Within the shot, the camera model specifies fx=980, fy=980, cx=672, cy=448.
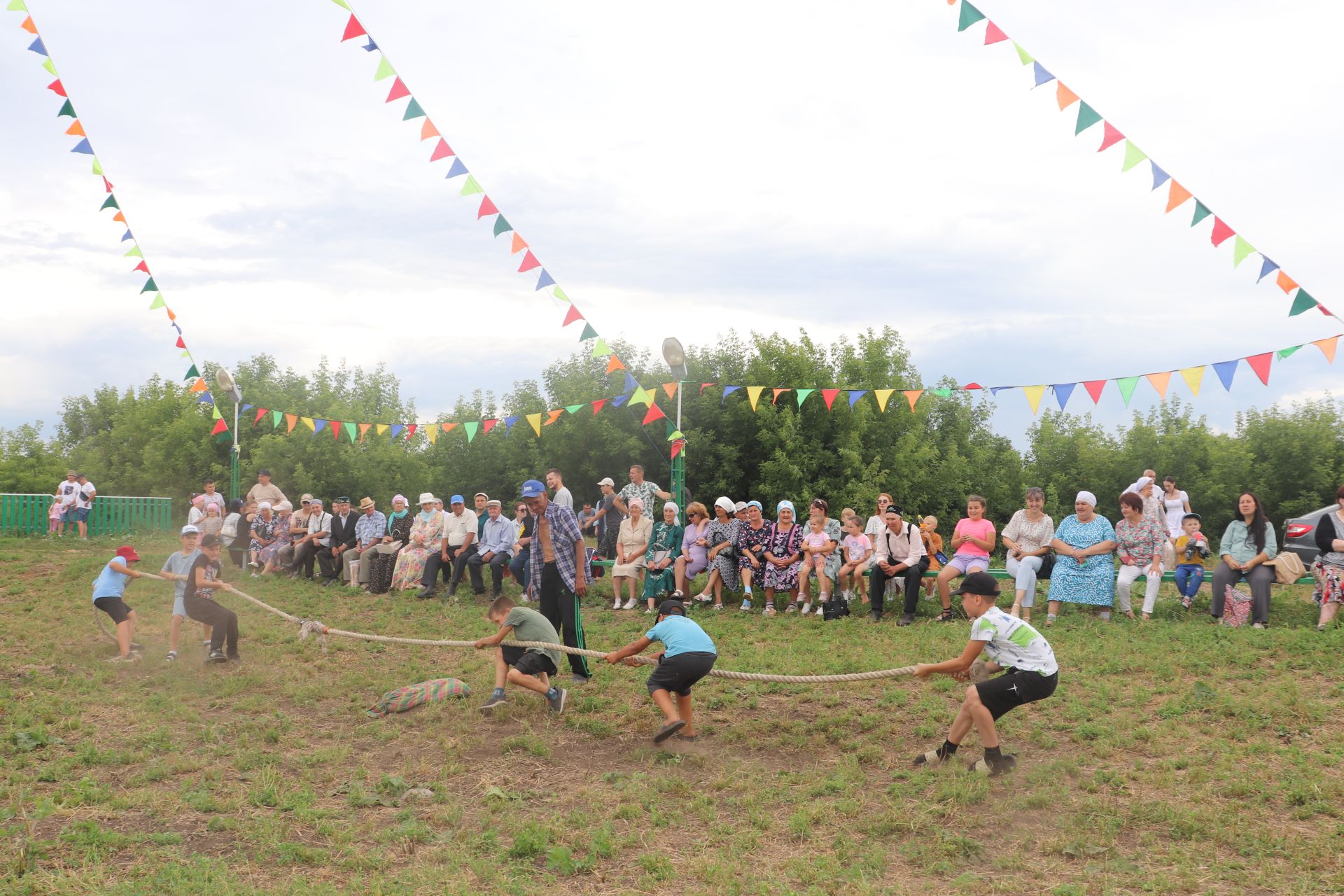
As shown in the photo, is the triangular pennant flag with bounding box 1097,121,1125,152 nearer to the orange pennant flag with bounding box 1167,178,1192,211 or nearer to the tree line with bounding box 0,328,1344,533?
the orange pennant flag with bounding box 1167,178,1192,211

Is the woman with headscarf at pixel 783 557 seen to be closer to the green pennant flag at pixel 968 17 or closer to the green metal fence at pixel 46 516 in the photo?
the green pennant flag at pixel 968 17

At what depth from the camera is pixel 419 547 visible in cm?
1479

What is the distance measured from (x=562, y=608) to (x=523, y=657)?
2.50ft

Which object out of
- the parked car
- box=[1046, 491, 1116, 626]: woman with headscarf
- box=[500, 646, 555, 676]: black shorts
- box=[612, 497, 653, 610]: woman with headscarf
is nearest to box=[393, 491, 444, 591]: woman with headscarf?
box=[612, 497, 653, 610]: woman with headscarf

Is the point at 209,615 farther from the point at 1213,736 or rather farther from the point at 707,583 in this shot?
the point at 1213,736

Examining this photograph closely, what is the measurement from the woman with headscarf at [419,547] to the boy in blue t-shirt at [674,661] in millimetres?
7961

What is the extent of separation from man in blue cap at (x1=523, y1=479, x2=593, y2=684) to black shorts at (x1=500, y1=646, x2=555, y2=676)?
513mm

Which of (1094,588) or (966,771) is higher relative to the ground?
(1094,588)

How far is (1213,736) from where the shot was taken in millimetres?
6926

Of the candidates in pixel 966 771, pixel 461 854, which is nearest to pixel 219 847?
pixel 461 854

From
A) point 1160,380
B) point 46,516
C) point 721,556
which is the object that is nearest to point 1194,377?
point 1160,380

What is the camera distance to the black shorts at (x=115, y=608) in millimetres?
10109

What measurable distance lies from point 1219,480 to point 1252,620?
24594mm

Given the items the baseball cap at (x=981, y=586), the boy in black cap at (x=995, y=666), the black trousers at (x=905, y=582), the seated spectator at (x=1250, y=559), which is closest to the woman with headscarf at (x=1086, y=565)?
the seated spectator at (x=1250, y=559)
